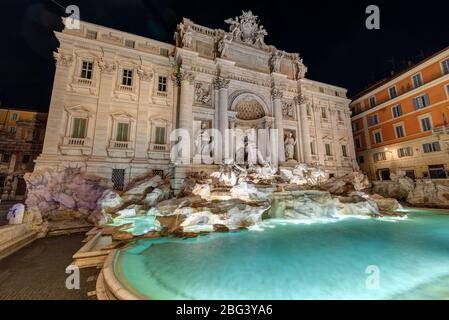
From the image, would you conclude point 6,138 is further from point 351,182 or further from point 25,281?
point 351,182

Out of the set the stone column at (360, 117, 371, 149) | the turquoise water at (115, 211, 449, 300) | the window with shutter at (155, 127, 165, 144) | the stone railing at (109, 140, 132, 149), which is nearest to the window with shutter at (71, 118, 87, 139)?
the stone railing at (109, 140, 132, 149)

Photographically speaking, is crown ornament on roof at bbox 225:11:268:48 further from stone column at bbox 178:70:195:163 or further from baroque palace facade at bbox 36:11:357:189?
stone column at bbox 178:70:195:163

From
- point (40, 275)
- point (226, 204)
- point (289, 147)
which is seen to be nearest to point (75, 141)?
point (40, 275)

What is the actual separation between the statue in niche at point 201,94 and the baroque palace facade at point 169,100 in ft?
0.27

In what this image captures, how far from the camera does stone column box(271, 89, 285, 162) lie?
17.5m

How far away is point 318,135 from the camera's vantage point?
2120 centimetres

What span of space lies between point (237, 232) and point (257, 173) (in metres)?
6.91

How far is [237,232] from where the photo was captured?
738 centimetres

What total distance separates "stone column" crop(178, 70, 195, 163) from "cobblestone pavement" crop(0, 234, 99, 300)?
9689 millimetres

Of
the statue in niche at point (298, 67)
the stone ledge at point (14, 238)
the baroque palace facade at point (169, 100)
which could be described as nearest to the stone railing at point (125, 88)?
the baroque palace facade at point (169, 100)

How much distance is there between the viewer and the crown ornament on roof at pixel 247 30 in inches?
701

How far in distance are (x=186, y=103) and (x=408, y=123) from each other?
23050 mm

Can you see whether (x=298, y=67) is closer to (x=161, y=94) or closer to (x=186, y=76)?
(x=186, y=76)
